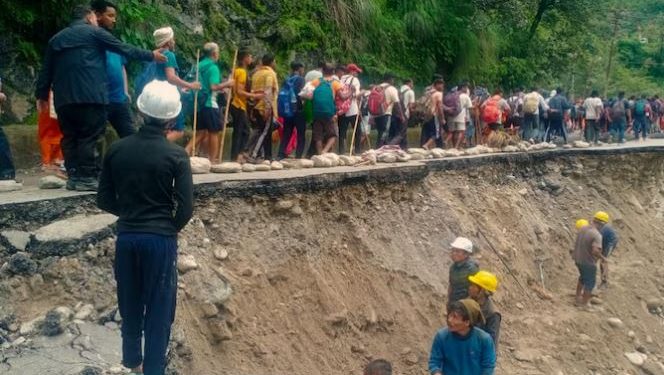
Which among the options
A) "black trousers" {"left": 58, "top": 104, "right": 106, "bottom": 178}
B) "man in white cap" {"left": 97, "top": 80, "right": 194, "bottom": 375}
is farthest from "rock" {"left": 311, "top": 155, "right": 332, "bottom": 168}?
"man in white cap" {"left": 97, "top": 80, "right": 194, "bottom": 375}

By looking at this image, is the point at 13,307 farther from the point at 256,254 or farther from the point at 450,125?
the point at 450,125

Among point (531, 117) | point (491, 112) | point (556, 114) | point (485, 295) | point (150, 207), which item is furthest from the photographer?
point (556, 114)

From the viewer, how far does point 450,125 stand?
16469 mm

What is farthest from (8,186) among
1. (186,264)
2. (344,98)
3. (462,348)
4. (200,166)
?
(344,98)

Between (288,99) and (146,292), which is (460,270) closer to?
(146,292)

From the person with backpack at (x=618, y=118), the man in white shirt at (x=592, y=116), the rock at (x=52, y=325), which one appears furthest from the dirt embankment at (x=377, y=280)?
the person with backpack at (x=618, y=118)

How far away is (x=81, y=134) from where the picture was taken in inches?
289

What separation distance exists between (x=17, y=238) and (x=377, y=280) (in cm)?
466

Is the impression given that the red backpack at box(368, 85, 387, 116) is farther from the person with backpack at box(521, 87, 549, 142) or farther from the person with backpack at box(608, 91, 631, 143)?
the person with backpack at box(608, 91, 631, 143)

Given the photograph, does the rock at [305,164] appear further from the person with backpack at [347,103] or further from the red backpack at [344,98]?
the person with backpack at [347,103]

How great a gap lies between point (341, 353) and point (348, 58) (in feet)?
33.9

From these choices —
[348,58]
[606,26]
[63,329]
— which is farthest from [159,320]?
[606,26]

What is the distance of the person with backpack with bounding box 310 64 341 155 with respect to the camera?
12.2 m

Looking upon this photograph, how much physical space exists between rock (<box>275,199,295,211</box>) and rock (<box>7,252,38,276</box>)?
320 cm
